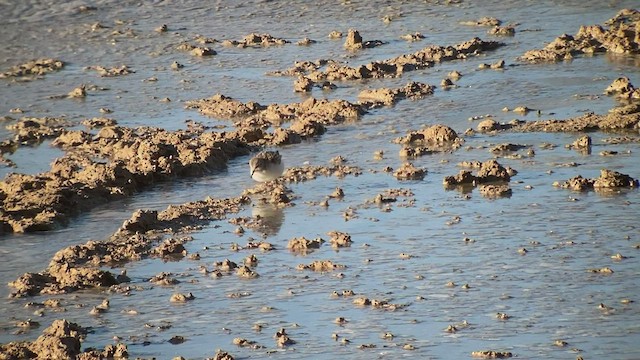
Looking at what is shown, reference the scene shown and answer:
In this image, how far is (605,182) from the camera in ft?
30.1

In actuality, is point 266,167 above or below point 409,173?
above

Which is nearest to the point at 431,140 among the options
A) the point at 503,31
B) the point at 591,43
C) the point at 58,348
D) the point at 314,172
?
the point at 314,172

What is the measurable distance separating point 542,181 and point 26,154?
16.4 ft

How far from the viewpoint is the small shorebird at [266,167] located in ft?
32.0

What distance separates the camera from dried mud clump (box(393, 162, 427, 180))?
9875mm

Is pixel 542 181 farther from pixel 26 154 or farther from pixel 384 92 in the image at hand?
pixel 26 154

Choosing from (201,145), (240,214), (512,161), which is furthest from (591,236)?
(201,145)

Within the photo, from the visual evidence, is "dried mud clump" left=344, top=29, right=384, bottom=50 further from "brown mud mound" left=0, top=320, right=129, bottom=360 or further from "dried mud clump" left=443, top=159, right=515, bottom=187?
"brown mud mound" left=0, top=320, right=129, bottom=360

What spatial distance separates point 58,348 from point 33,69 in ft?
28.3

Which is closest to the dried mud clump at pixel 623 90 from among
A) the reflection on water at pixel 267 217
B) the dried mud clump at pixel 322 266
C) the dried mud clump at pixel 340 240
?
the reflection on water at pixel 267 217

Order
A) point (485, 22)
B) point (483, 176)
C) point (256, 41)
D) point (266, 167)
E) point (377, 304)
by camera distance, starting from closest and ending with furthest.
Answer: point (377, 304), point (483, 176), point (266, 167), point (256, 41), point (485, 22)

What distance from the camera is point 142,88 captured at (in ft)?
44.6

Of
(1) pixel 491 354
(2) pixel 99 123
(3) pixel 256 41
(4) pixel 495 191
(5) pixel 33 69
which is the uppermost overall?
(5) pixel 33 69

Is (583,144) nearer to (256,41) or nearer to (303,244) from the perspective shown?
(303,244)
